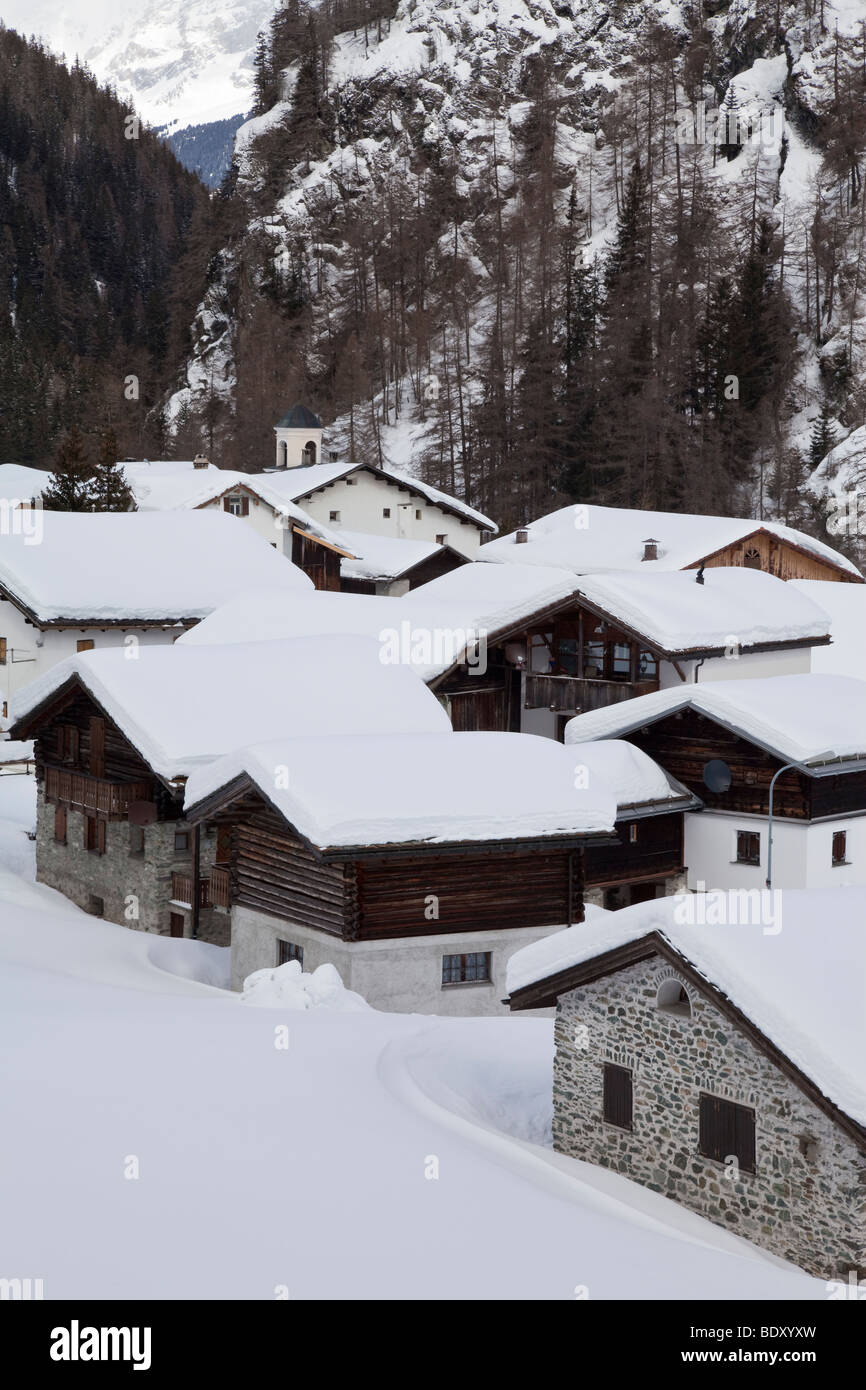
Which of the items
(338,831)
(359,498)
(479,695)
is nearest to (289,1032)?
(338,831)

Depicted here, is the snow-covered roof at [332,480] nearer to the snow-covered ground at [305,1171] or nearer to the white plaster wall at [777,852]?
the white plaster wall at [777,852]

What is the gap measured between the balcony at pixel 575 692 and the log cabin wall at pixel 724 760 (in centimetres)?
507

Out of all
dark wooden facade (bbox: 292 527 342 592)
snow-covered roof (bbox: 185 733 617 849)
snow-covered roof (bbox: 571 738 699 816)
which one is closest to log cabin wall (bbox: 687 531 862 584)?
dark wooden facade (bbox: 292 527 342 592)

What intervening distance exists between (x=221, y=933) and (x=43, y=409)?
74295 mm

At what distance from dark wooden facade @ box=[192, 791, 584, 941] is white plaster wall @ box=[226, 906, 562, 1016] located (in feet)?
0.50

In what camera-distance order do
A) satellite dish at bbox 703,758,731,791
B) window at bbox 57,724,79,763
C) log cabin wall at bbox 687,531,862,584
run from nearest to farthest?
1. satellite dish at bbox 703,758,731,791
2. window at bbox 57,724,79,763
3. log cabin wall at bbox 687,531,862,584

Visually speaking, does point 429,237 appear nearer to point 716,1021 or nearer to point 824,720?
point 824,720

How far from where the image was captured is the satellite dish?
3269cm

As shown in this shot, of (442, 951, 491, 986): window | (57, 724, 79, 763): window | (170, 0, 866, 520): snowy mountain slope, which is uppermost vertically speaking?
(170, 0, 866, 520): snowy mountain slope

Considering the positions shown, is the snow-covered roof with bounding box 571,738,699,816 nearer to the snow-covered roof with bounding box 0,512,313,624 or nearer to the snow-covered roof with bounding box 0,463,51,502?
the snow-covered roof with bounding box 0,512,313,624

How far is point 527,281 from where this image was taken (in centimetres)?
9331

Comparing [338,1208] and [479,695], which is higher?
[479,695]

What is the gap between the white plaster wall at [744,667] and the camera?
3922 centimetres

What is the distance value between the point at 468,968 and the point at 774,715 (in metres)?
10.1
